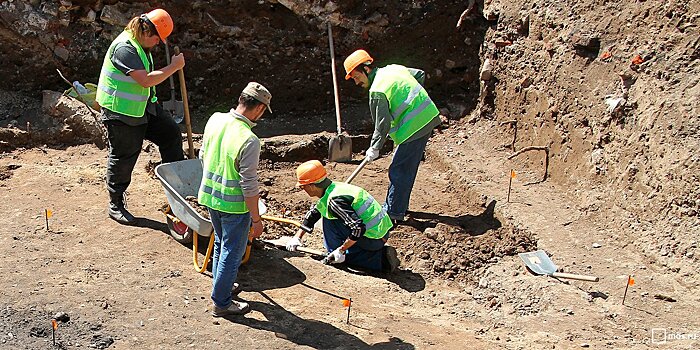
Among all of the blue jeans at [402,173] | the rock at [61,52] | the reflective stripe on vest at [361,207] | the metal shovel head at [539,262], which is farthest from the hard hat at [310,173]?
the rock at [61,52]

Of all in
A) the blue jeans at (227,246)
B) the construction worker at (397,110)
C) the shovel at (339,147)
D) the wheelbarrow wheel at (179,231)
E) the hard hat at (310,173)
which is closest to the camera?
the blue jeans at (227,246)

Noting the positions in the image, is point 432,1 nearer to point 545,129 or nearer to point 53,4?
point 545,129

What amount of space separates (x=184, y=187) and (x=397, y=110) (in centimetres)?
181

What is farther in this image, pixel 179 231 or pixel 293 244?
pixel 179 231

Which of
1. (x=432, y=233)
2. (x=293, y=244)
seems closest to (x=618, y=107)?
(x=432, y=233)

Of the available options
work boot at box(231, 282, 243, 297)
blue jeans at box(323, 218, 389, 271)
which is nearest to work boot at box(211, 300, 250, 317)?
work boot at box(231, 282, 243, 297)

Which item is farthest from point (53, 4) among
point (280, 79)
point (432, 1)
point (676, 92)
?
point (676, 92)

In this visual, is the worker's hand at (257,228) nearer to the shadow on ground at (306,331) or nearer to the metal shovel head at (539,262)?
the shadow on ground at (306,331)

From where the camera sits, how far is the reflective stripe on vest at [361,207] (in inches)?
215

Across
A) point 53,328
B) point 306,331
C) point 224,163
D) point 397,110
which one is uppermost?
point 397,110

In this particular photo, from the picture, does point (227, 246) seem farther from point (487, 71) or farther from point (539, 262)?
point (487, 71)

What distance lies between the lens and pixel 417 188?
7469mm

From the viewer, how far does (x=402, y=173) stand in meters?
6.58

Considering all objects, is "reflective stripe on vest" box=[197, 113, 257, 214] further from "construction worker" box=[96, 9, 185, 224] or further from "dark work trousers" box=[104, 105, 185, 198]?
"dark work trousers" box=[104, 105, 185, 198]
